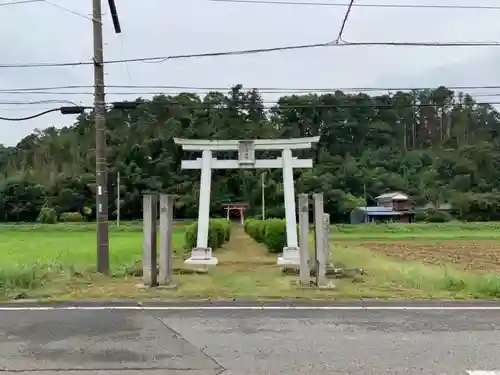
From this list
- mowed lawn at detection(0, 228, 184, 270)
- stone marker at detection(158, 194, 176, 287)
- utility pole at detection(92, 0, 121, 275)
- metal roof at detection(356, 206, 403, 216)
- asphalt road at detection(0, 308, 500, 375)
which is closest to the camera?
asphalt road at detection(0, 308, 500, 375)

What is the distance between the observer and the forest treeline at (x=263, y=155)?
63.1m

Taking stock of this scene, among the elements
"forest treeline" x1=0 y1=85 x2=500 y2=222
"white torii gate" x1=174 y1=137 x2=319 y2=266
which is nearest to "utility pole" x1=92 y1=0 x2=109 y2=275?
"white torii gate" x1=174 y1=137 x2=319 y2=266

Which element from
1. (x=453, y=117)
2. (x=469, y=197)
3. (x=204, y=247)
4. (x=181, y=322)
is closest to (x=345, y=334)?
(x=181, y=322)

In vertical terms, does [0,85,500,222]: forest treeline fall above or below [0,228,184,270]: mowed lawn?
above

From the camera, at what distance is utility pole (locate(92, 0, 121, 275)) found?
11969 millimetres

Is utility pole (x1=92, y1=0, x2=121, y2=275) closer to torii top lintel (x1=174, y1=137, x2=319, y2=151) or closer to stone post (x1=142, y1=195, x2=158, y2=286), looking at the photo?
stone post (x1=142, y1=195, x2=158, y2=286)

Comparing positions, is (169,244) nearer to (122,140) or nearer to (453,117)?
(122,140)

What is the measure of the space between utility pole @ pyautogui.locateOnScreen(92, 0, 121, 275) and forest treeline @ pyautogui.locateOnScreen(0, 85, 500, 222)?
133ft

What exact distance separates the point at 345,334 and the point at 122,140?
212 ft

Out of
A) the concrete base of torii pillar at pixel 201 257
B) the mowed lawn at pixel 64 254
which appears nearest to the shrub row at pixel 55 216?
A: the mowed lawn at pixel 64 254

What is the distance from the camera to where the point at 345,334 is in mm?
6457

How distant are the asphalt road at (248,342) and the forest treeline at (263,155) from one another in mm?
45380

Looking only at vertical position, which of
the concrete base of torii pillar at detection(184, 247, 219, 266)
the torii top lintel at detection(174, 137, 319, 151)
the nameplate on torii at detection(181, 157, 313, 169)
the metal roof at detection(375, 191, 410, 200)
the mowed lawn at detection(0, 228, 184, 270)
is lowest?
the mowed lawn at detection(0, 228, 184, 270)

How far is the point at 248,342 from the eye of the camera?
6055mm
